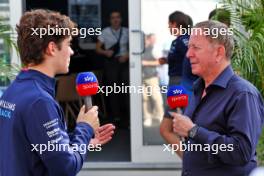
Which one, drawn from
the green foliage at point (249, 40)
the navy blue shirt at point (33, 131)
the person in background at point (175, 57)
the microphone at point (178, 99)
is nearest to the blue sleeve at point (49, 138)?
the navy blue shirt at point (33, 131)

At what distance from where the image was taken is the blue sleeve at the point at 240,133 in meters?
2.47

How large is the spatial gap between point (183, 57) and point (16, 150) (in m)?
2.91

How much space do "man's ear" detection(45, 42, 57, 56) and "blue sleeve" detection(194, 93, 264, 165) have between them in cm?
80

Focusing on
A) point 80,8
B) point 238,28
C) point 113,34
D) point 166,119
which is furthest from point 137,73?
point 80,8

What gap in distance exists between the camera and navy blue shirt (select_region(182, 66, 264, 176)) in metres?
2.49

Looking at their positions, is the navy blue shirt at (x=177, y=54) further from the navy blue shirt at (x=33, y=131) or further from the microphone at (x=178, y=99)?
the navy blue shirt at (x=33, y=131)

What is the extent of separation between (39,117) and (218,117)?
2.94 feet

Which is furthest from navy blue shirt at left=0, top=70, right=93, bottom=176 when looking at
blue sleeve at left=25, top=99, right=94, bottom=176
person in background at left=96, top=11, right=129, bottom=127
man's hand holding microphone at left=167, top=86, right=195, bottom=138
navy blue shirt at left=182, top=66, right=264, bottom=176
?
person in background at left=96, top=11, right=129, bottom=127

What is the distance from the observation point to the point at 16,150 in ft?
7.15

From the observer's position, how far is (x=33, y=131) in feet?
7.00

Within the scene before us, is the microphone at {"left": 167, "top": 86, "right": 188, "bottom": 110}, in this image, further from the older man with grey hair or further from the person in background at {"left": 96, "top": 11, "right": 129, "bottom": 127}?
the person in background at {"left": 96, "top": 11, "right": 129, "bottom": 127}

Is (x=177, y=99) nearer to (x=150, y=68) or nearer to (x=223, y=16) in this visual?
(x=223, y=16)

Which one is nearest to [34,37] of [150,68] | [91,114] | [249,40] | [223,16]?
[91,114]

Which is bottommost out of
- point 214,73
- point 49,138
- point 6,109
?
point 49,138
